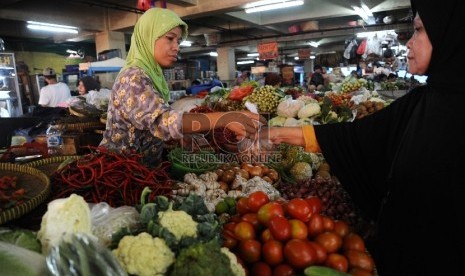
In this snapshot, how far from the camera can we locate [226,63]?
18406 mm

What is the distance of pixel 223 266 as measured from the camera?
3.25ft

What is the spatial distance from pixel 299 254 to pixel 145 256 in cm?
56

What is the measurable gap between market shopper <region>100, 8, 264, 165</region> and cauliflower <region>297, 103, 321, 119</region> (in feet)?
7.50

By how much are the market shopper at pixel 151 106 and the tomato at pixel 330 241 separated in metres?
0.93

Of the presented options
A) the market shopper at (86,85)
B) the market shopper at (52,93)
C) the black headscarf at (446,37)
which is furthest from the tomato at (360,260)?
the market shopper at (52,93)

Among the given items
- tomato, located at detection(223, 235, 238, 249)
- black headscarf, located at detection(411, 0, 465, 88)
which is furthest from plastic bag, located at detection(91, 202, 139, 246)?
black headscarf, located at detection(411, 0, 465, 88)

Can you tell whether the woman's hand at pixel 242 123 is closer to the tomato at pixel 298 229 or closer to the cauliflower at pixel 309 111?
the tomato at pixel 298 229

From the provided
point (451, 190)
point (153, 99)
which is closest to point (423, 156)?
point (451, 190)

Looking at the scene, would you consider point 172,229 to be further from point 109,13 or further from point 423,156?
point 109,13

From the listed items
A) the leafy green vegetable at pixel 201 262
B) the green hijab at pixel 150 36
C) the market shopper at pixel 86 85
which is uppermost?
the green hijab at pixel 150 36

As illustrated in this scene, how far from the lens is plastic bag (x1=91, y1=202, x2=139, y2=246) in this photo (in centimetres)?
120

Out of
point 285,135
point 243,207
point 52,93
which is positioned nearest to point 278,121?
point 285,135

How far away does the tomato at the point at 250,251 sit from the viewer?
131cm

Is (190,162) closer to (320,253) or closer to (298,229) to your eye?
(298,229)
